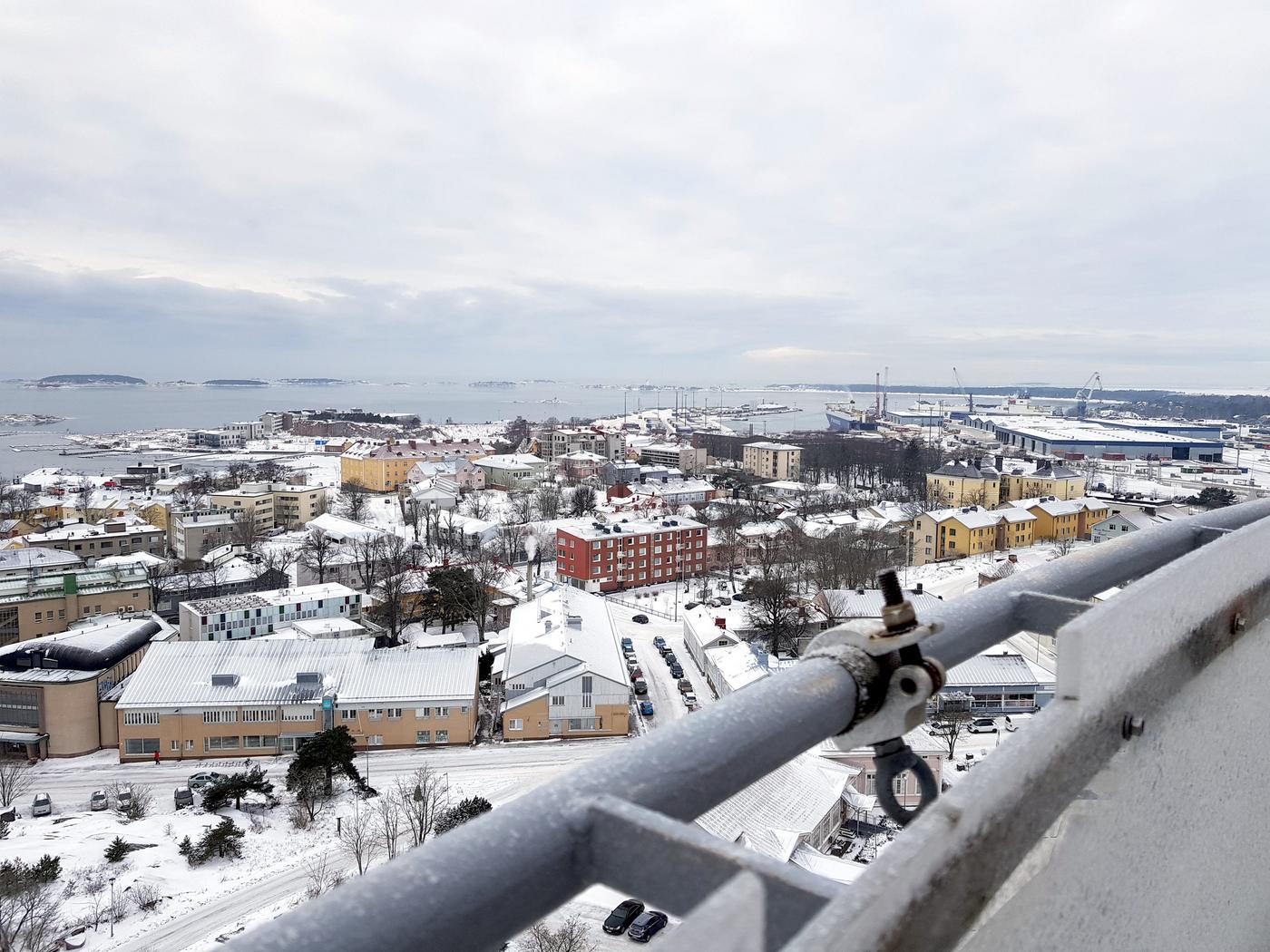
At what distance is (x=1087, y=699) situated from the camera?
0.25 m

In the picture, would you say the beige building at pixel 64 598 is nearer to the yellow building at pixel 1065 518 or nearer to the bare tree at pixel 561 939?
the bare tree at pixel 561 939

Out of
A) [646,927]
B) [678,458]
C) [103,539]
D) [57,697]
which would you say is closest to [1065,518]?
[646,927]

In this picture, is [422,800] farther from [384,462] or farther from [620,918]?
[384,462]

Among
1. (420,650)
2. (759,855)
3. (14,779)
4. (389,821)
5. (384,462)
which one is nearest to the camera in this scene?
(759,855)

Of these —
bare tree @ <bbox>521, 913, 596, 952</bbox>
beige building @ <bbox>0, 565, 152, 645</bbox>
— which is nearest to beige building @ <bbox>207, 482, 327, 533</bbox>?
beige building @ <bbox>0, 565, 152, 645</bbox>

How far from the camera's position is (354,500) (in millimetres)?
12445

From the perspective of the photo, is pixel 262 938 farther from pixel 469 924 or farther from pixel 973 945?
pixel 973 945

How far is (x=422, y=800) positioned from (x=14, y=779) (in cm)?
238

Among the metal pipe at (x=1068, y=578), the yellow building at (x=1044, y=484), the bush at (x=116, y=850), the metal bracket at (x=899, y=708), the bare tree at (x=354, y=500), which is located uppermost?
the metal pipe at (x=1068, y=578)

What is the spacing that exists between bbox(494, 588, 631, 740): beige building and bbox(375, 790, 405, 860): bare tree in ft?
3.33

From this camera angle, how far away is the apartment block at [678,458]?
60.3 feet

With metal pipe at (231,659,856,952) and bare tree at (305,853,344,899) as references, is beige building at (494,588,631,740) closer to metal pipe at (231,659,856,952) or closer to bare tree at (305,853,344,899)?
bare tree at (305,853,344,899)

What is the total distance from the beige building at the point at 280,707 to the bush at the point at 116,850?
128 cm

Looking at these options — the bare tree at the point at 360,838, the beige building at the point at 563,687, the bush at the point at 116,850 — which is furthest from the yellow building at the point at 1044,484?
the bush at the point at 116,850
